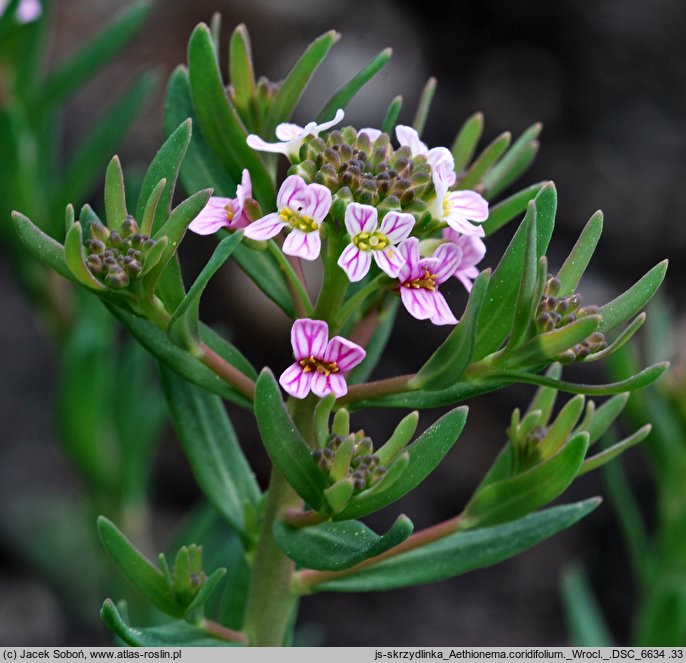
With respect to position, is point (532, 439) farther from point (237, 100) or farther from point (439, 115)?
point (439, 115)

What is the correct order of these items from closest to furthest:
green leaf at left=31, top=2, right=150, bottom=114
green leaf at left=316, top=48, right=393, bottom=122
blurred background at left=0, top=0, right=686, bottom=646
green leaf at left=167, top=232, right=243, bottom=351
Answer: green leaf at left=167, top=232, right=243, bottom=351
green leaf at left=316, top=48, right=393, bottom=122
green leaf at left=31, top=2, right=150, bottom=114
blurred background at left=0, top=0, right=686, bottom=646

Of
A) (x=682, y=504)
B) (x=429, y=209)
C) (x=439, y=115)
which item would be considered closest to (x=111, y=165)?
(x=429, y=209)

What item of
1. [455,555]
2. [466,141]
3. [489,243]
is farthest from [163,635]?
[489,243]

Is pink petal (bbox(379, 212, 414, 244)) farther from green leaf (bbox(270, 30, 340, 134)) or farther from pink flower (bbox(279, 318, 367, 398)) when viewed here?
green leaf (bbox(270, 30, 340, 134))

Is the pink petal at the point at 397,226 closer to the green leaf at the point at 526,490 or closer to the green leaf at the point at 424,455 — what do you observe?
the green leaf at the point at 424,455

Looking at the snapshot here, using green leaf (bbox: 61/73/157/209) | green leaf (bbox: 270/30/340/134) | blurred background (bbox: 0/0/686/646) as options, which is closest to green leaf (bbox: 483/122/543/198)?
green leaf (bbox: 270/30/340/134)
